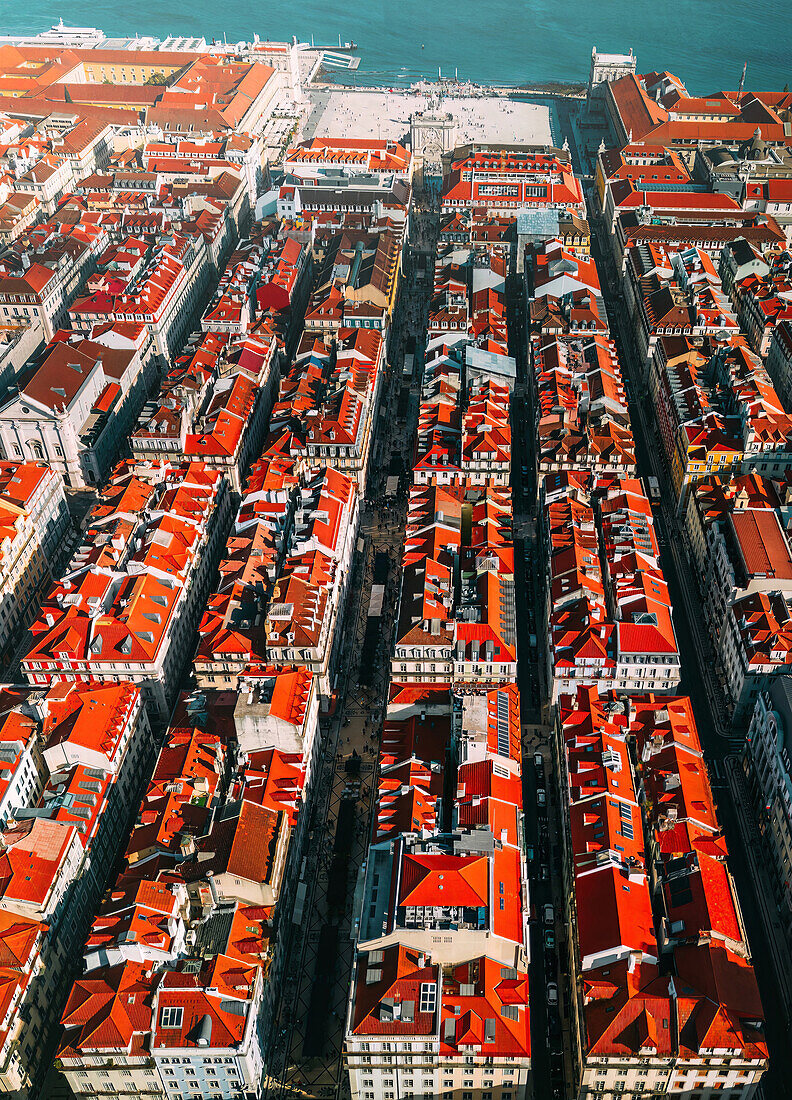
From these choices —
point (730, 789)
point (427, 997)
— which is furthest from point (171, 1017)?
point (730, 789)

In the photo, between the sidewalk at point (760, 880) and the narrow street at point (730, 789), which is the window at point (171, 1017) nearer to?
the narrow street at point (730, 789)

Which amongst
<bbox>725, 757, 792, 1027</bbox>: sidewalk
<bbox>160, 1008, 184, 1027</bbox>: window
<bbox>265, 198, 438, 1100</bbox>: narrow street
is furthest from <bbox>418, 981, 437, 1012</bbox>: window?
<bbox>725, 757, 792, 1027</bbox>: sidewalk

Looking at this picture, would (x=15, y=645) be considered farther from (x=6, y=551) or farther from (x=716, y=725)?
(x=716, y=725)

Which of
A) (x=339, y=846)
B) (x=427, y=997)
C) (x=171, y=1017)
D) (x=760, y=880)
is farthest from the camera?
(x=339, y=846)

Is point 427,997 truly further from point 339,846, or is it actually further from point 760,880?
point 760,880

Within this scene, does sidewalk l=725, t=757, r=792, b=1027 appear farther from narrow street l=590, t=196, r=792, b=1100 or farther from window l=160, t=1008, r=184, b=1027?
window l=160, t=1008, r=184, b=1027

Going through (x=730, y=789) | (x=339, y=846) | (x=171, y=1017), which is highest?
(x=730, y=789)

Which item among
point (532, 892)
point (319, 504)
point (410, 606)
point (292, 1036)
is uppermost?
point (319, 504)

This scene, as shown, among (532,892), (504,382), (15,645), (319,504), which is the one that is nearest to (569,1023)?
(532,892)
